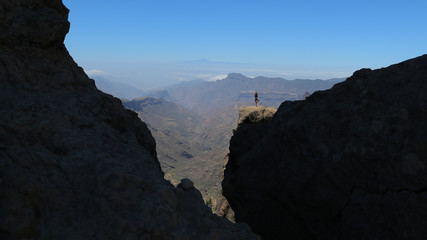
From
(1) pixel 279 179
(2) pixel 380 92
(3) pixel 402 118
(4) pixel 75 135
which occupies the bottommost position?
(1) pixel 279 179

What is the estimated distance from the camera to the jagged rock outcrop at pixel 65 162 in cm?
596

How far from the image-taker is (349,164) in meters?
8.23

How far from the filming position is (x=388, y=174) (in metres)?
7.61

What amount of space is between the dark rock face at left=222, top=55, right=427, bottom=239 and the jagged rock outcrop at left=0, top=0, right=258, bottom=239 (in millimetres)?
2895

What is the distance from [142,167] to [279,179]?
461 centimetres

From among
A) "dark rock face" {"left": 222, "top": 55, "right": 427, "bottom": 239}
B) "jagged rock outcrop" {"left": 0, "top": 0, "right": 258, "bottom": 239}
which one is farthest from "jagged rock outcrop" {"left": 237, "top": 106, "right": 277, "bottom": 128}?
"jagged rock outcrop" {"left": 0, "top": 0, "right": 258, "bottom": 239}

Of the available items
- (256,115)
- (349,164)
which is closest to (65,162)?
(349,164)

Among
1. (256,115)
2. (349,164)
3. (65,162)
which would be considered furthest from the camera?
(256,115)

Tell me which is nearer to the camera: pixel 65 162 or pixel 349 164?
pixel 65 162

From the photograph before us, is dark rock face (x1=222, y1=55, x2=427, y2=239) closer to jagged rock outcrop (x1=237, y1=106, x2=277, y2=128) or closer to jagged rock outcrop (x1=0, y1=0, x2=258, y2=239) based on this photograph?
jagged rock outcrop (x1=0, y1=0, x2=258, y2=239)

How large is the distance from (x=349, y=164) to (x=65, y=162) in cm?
738

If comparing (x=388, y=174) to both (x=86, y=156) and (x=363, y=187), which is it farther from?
(x=86, y=156)

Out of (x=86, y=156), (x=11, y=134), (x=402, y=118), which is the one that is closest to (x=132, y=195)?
(x=86, y=156)

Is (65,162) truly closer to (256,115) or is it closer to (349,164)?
(349,164)
